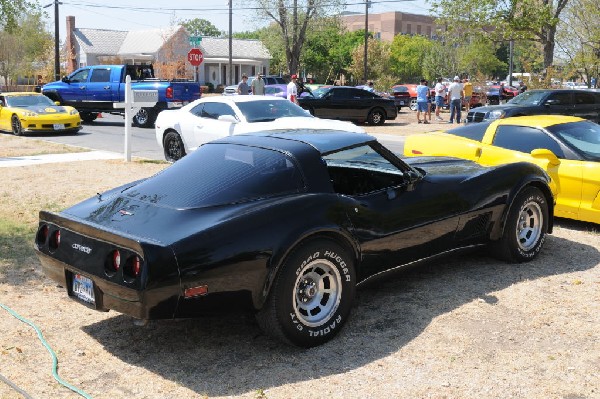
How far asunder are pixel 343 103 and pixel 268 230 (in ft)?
69.3

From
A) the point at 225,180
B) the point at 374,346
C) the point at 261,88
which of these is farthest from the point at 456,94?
the point at 374,346

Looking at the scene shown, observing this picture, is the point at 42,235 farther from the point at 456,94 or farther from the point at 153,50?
the point at 153,50

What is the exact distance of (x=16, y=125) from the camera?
20172 millimetres

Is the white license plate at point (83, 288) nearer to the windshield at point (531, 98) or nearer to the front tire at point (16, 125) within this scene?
the windshield at point (531, 98)

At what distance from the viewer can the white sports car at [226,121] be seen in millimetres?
12680

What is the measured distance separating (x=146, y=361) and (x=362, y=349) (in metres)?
1.42

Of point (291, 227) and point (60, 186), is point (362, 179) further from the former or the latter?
point (60, 186)

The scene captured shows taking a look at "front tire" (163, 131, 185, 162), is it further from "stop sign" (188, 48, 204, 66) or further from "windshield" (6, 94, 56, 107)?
"stop sign" (188, 48, 204, 66)

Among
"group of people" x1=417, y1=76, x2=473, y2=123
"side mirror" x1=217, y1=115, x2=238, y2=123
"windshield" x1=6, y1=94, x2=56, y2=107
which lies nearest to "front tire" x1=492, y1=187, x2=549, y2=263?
"side mirror" x1=217, y1=115, x2=238, y2=123

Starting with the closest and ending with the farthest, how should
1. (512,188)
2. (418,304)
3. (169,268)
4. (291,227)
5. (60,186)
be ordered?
(169,268) < (291,227) < (418,304) < (512,188) < (60,186)

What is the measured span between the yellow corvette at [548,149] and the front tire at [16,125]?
46.8 feet

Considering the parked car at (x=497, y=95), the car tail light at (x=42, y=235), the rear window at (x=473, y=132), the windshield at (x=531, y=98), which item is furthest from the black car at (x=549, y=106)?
the parked car at (x=497, y=95)

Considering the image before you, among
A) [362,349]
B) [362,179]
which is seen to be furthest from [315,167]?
[362,349]

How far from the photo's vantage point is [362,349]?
4609 millimetres
